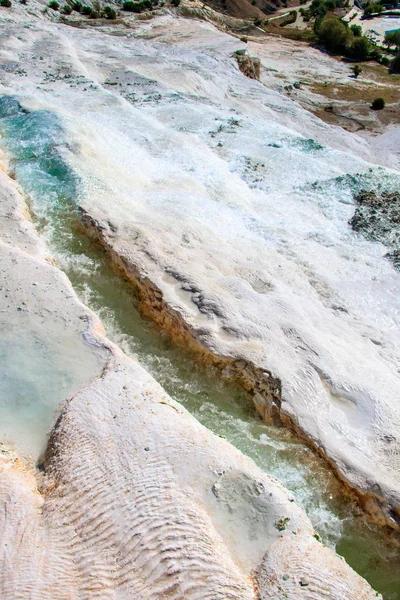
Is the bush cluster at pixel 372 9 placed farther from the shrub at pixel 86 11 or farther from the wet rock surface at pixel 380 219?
the wet rock surface at pixel 380 219

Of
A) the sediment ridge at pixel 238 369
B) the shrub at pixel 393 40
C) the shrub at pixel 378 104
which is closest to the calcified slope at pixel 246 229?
the sediment ridge at pixel 238 369

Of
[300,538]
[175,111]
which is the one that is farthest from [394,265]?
[175,111]

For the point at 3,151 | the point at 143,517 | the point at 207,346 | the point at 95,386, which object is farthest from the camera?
the point at 3,151

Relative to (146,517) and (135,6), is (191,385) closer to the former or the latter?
(146,517)

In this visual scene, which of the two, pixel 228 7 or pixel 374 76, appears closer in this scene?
pixel 374 76

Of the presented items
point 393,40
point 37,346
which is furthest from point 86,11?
point 37,346

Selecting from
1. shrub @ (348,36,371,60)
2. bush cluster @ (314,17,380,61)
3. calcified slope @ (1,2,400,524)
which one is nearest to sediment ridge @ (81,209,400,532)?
calcified slope @ (1,2,400,524)

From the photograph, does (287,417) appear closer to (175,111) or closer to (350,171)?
(350,171)
